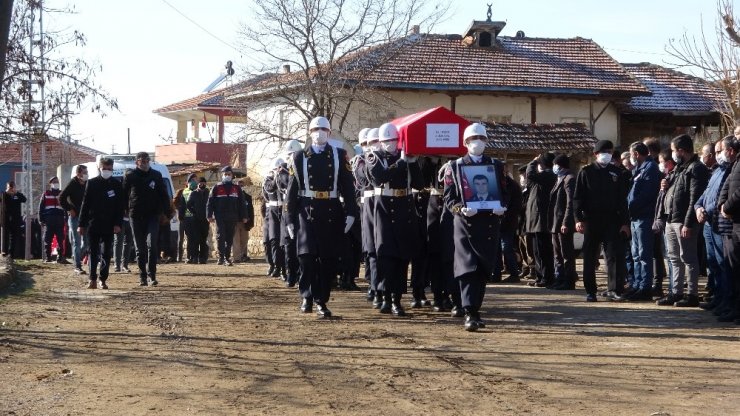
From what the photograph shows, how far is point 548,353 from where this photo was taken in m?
9.50

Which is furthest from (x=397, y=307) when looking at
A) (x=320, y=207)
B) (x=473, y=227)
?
(x=473, y=227)

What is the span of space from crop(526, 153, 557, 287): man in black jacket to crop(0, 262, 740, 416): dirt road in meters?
2.92

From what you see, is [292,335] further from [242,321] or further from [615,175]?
[615,175]

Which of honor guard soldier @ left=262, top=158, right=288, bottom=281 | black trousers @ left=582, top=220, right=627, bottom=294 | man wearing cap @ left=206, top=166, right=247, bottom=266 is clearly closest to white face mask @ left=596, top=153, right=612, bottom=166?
black trousers @ left=582, top=220, right=627, bottom=294

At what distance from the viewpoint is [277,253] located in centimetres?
1950

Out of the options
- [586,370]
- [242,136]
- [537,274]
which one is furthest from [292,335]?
[242,136]

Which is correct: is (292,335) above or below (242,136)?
below

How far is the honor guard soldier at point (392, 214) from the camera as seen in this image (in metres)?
12.5

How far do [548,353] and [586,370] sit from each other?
3.11 ft

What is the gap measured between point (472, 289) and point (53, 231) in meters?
17.0

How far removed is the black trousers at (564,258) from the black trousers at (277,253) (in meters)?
4.79

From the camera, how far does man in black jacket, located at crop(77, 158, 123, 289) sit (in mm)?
16578

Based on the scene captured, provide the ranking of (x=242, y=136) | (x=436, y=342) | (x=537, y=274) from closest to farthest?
(x=436, y=342) → (x=537, y=274) → (x=242, y=136)

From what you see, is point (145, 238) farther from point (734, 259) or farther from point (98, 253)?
point (734, 259)
